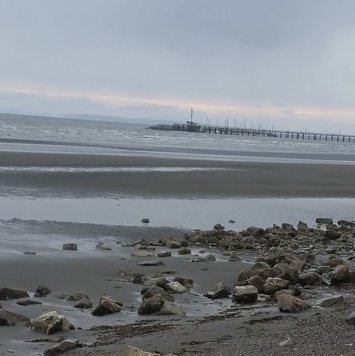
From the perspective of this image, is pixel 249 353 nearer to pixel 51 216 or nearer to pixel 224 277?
pixel 224 277

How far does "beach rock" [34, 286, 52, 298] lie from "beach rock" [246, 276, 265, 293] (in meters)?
2.96

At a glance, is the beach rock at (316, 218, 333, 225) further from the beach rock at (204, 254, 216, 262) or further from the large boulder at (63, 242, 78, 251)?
the large boulder at (63, 242, 78, 251)

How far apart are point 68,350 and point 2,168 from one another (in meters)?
23.5

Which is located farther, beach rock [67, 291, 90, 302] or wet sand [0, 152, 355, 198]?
wet sand [0, 152, 355, 198]

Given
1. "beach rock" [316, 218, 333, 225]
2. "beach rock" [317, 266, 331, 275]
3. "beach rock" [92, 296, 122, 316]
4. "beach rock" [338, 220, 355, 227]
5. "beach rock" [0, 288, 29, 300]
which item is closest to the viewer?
"beach rock" [92, 296, 122, 316]

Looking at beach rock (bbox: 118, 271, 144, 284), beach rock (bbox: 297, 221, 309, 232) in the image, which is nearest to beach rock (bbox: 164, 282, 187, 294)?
beach rock (bbox: 118, 271, 144, 284)

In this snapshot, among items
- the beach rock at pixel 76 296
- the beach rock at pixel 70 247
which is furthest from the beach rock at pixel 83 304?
the beach rock at pixel 70 247

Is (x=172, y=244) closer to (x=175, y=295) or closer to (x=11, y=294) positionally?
(x=175, y=295)

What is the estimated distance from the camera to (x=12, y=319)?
7090 mm

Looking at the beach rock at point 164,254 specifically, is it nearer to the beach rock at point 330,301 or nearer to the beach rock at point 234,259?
the beach rock at point 234,259

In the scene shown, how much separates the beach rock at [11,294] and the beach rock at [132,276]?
6.00ft

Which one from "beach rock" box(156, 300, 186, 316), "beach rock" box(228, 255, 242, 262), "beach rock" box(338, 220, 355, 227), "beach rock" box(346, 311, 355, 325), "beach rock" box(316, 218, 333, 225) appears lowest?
"beach rock" box(316, 218, 333, 225)

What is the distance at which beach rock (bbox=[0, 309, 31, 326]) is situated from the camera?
7.00m

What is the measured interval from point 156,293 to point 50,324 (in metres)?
1.97
